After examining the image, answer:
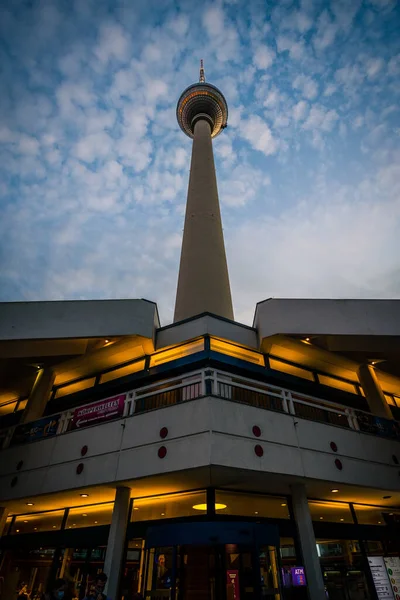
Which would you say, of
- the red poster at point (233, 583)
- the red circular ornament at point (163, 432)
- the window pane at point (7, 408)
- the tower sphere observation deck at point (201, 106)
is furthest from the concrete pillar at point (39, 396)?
the tower sphere observation deck at point (201, 106)

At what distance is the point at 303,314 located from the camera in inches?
493

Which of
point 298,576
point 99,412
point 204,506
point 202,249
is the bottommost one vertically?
point 298,576

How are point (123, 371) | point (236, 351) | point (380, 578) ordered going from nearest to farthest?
point (380, 578)
point (236, 351)
point (123, 371)

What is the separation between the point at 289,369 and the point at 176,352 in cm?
481

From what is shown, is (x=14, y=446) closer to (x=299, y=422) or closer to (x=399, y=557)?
(x=299, y=422)

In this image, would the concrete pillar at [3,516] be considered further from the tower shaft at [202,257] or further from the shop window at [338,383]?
the shop window at [338,383]

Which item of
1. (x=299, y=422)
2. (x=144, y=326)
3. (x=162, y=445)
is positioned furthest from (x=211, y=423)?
(x=144, y=326)

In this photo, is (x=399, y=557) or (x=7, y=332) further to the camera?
(x=7, y=332)

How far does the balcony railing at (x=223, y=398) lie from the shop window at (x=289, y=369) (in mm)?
1923

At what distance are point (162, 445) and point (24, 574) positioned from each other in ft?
22.5

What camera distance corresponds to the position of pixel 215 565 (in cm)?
754

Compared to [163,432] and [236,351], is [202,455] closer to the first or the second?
[163,432]

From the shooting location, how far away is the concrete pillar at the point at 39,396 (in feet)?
45.0

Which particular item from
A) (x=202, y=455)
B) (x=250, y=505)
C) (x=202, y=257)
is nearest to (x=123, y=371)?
(x=202, y=455)
